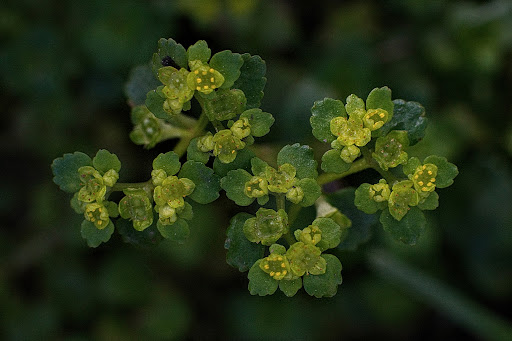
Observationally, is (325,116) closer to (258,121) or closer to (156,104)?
(258,121)

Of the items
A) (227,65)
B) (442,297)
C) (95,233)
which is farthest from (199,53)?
(442,297)

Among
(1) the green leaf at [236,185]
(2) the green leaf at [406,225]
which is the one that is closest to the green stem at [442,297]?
(2) the green leaf at [406,225]

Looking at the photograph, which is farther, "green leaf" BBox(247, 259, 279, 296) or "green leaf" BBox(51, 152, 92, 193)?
"green leaf" BBox(51, 152, 92, 193)

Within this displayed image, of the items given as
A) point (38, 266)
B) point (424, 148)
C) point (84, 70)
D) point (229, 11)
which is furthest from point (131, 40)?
point (424, 148)

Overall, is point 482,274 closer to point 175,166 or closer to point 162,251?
point 162,251

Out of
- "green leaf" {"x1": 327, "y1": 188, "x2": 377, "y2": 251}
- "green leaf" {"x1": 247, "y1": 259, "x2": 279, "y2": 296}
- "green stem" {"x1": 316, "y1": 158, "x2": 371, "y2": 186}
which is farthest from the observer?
"green leaf" {"x1": 327, "y1": 188, "x2": 377, "y2": 251}

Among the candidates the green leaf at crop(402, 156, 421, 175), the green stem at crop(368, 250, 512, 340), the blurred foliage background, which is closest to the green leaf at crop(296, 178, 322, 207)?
the green leaf at crop(402, 156, 421, 175)

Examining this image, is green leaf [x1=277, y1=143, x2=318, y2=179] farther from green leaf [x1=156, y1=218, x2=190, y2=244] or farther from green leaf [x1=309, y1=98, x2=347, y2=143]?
green leaf [x1=156, y1=218, x2=190, y2=244]
